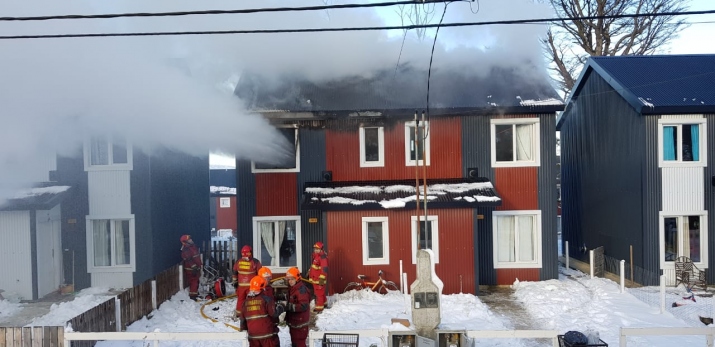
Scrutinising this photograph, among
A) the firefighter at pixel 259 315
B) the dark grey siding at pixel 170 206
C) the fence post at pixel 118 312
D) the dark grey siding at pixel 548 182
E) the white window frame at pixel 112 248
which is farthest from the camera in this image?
the dark grey siding at pixel 548 182

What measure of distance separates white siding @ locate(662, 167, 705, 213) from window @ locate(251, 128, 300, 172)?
9.85 metres

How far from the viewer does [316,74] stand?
52.6ft

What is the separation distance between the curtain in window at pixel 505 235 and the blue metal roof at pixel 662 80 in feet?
14.6

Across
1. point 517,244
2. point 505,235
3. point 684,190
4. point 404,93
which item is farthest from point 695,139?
point 404,93

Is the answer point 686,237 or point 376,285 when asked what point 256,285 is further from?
point 686,237

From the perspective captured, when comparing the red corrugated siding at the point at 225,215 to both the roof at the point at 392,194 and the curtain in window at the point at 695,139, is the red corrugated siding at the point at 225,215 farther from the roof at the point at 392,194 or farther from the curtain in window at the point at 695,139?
the curtain in window at the point at 695,139

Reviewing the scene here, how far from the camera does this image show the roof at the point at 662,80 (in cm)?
1333

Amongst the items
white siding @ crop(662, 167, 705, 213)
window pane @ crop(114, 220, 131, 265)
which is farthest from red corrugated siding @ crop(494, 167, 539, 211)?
window pane @ crop(114, 220, 131, 265)

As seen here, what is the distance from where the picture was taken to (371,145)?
14.5 m

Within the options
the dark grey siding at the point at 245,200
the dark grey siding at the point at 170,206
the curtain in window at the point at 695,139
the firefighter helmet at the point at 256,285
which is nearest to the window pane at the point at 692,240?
the curtain in window at the point at 695,139

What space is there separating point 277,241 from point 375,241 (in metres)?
2.98

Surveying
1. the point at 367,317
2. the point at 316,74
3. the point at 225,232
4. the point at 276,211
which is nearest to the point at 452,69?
the point at 316,74

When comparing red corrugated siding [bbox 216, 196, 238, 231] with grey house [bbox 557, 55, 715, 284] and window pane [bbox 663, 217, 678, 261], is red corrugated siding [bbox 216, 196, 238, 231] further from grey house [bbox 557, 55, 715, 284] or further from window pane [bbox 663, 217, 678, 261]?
window pane [bbox 663, 217, 678, 261]

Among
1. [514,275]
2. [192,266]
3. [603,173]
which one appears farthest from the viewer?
[603,173]
